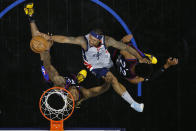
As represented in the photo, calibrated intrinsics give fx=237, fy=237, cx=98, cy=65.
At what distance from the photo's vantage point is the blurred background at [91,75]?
4383 millimetres

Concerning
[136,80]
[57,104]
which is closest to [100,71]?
[136,80]

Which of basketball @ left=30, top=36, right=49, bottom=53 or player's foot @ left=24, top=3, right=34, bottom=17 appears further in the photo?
player's foot @ left=24, top=3, right=34, bottom=17

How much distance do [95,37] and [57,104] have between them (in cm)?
135

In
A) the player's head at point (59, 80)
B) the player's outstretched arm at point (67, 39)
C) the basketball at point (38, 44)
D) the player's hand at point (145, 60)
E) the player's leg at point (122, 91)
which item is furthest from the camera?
the player's leg at point (122, 91)

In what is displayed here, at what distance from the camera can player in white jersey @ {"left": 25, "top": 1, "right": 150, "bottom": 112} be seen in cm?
408

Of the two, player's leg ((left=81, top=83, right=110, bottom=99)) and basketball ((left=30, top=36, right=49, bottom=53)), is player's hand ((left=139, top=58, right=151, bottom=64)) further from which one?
basketball ((left=30, top=36, right=49, bottom=53))

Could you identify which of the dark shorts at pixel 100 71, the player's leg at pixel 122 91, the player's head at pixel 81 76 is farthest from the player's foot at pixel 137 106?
the player's head at pixel 81 76

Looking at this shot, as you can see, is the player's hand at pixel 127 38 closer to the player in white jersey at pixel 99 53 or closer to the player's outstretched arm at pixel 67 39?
the player in white jersey at pixel 99 53

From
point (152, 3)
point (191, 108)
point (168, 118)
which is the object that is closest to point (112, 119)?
point (168, 118)

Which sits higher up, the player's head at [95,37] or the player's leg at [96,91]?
the player's head at [95,37]

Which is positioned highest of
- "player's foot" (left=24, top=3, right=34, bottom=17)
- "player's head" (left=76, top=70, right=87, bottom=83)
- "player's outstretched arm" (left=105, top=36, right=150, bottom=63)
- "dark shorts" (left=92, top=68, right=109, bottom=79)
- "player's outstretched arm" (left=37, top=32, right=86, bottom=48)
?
"player's foot" (left=24, top=3, right=34, bottom=17)

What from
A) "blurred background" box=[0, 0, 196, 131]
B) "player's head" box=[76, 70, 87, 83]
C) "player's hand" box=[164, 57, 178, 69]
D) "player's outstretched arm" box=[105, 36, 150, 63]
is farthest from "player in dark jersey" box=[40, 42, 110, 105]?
"player's hand" box=[164, 57, 178, 69]

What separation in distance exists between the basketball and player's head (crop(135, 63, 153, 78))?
161 cm

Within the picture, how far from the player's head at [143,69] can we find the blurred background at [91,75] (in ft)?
0.97
